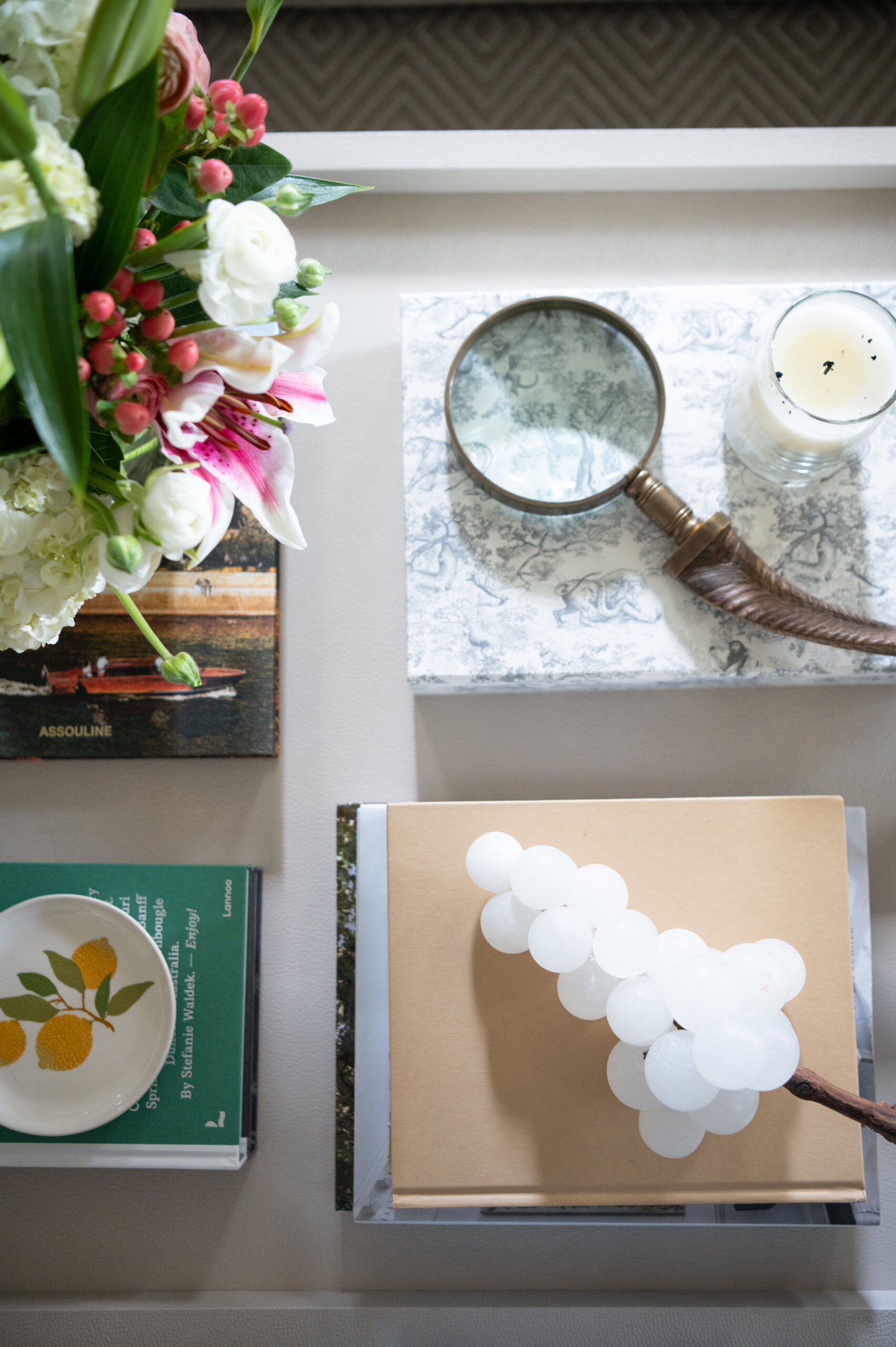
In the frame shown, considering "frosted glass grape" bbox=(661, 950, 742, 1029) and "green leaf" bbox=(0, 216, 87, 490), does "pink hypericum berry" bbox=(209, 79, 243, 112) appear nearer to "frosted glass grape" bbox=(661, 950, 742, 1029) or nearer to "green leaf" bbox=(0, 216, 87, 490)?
"green leaf" bbox=(0, 216, 87, 490)

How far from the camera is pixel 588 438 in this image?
68 centimetres

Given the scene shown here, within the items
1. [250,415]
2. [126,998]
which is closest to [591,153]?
[250,415]

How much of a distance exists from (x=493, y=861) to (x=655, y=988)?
0.14 m

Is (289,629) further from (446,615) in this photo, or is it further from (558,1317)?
(558,1317)

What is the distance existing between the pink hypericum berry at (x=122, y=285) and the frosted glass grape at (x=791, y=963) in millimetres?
583

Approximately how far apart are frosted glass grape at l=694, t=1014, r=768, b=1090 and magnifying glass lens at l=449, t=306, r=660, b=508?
40cm

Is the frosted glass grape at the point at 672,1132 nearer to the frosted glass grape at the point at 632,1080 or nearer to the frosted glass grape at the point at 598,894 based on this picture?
the frosted glass grape at the point at 632,1080

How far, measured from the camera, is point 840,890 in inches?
26.2

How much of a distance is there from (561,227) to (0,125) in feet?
1.97

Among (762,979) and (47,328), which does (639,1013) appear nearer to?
(762,979)

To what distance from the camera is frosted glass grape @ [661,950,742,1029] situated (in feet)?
1.81

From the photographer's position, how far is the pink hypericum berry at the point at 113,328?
1.14 feet

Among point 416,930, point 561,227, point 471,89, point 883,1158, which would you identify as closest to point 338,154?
point 561,227

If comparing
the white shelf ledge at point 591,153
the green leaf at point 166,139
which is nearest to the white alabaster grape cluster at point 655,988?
the green leaf at point 166,139
